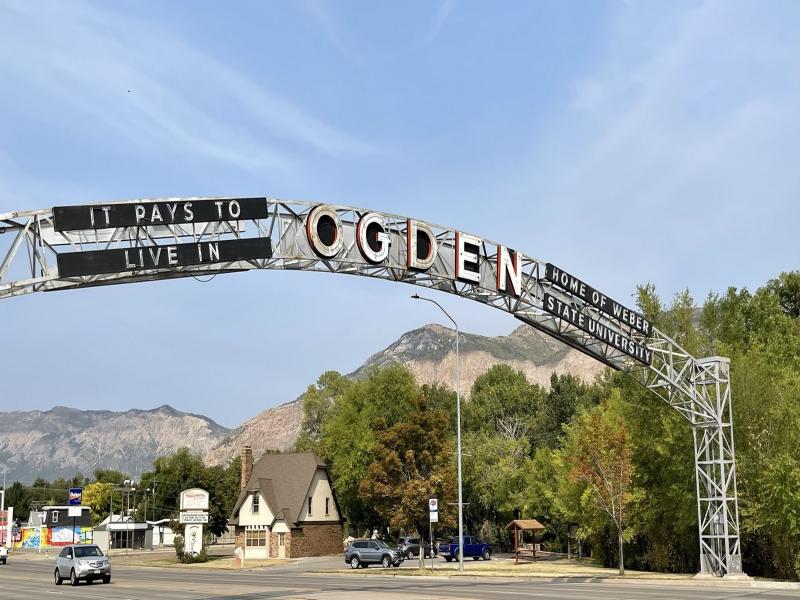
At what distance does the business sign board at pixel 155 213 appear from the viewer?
21.2m

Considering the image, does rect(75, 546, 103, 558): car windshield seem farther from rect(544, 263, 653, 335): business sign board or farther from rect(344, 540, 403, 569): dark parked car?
rect(544, 263, 653, 335): business sign board

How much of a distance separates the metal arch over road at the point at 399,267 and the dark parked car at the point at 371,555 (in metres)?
21.8

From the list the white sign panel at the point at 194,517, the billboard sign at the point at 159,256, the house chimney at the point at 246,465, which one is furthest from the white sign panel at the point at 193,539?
the billboard sign at the point at 159,256

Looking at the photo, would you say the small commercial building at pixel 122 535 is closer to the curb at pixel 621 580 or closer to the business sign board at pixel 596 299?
the curb at pixel 621 580

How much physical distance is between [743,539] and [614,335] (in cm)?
1211

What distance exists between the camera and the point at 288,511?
67.6m

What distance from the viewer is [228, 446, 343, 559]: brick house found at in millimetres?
→ 67000

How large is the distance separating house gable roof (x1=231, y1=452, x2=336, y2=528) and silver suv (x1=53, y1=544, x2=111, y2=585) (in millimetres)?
26950

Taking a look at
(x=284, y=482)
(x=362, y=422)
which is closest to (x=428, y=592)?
(x=284, y=482)

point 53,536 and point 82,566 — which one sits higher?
point 82,566

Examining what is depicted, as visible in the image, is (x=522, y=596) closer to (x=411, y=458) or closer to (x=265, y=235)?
(x=265, y=235)

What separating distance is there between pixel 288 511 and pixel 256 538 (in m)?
3.39

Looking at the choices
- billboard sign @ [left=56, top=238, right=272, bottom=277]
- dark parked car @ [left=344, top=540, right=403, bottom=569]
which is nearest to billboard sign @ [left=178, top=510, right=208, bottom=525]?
dark parked car @ [left=344, top=540, right=403, bottom=569]

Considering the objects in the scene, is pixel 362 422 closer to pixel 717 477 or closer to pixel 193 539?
pixel 193 539
